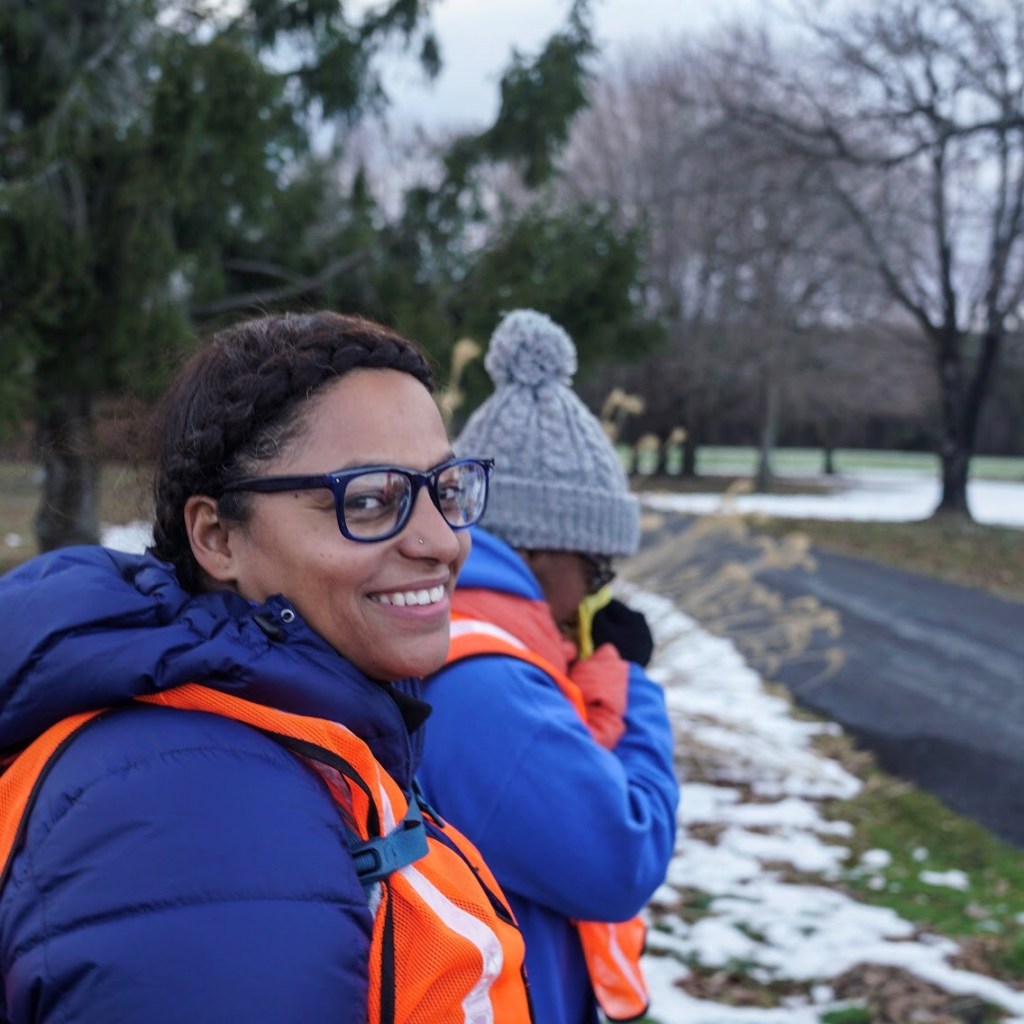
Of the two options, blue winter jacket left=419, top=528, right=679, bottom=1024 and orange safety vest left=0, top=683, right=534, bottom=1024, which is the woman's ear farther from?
blue winter jacket left=419, top=528, right=679, bottom=1024

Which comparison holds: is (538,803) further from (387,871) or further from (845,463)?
(845,463)

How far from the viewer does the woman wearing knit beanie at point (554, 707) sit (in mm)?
1636

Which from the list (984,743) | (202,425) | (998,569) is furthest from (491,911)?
(998,569)

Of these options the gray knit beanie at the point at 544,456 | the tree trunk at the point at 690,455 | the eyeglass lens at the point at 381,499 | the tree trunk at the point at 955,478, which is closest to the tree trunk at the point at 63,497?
the gray knit beanie at the point at 544,456

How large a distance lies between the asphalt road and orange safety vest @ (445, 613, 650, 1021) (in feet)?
12.8

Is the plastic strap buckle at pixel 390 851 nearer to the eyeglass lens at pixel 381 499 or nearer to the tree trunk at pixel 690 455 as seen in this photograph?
the eyeglass lens at pixel 381 499

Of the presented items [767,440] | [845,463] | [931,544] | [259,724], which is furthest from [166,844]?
[845,463]

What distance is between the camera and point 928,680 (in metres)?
8.26

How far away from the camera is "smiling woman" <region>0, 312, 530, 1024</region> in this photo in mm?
867

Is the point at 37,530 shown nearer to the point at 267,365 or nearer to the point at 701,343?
the point at 267,365

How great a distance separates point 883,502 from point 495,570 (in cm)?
2594

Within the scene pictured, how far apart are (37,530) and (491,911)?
22.4 feet

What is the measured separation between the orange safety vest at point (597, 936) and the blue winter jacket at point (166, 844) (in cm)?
63

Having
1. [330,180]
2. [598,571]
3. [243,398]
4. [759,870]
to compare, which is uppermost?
[330,180]
